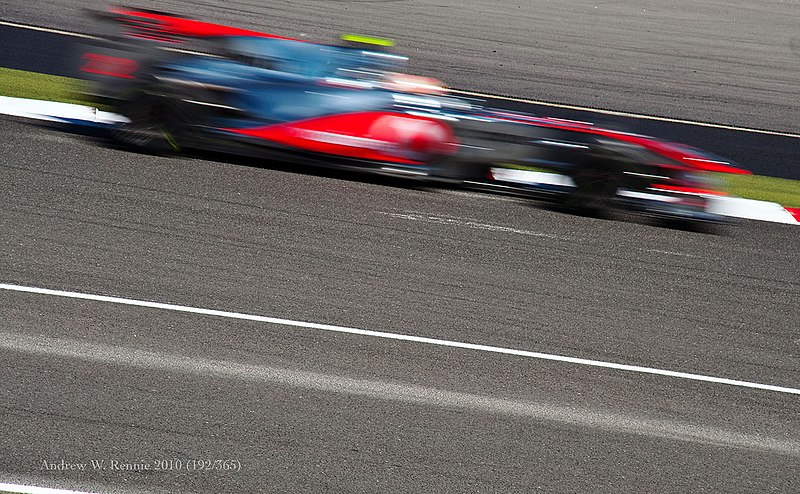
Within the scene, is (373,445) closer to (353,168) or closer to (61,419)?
(61,419)

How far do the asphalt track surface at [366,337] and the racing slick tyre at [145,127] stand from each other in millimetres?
185

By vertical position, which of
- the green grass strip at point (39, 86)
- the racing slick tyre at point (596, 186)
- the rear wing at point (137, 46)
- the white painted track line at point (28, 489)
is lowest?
the white painted track line at point (28, 489)

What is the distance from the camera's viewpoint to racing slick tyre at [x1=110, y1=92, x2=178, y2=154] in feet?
28.9

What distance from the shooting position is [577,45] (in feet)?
59.2

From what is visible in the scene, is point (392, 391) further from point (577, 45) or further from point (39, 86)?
point (577, 45)

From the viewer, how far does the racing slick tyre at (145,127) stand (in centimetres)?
880

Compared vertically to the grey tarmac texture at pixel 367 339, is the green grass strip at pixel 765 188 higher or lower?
higher

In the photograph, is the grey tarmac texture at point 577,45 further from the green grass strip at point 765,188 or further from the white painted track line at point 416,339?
the white painted track line at point 416,339

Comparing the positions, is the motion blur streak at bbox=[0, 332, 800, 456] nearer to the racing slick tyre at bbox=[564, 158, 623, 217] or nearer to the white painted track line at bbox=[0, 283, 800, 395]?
the white painted track line at bbox=[0, 283, 800, 395]

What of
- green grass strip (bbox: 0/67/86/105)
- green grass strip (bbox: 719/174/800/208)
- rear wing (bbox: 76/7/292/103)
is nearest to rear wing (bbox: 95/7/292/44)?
rear wing (bbox: 76/7/292/103)

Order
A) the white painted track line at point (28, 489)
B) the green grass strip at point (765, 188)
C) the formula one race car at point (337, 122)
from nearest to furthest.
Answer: the white painted track line at point (28, 489), the formula one race car at point (337, 122), the green grass strip at point (765, 188)

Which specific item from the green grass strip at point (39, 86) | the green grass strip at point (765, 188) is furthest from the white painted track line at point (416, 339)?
the green grass strip at point (765, 188)

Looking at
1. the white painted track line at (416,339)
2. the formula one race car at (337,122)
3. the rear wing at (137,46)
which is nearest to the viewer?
the white painted track line at (416,339)

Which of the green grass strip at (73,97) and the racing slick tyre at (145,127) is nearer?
the racing slick tyre at (145,127)
